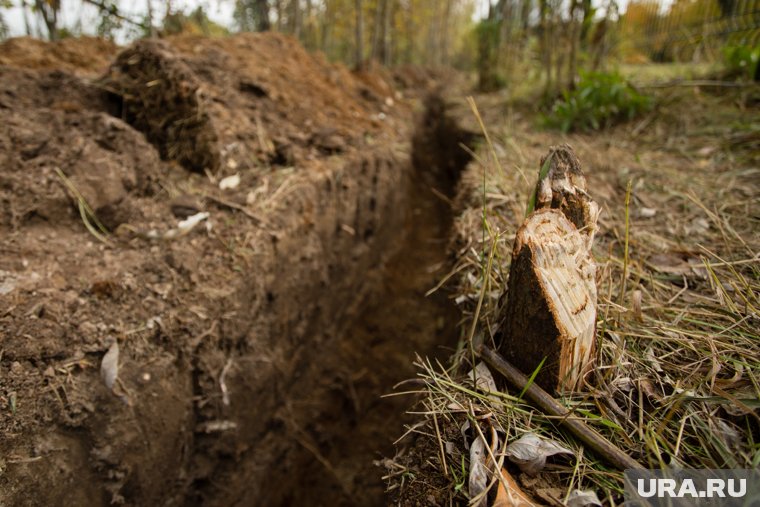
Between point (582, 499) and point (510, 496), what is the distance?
138mm

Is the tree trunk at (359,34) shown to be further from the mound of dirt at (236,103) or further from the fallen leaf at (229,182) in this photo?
the fallen leaf at (229,182)

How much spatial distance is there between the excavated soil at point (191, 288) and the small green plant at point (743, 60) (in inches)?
117

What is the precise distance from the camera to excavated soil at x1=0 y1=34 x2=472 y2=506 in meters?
1.41

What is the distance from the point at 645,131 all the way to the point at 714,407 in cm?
315

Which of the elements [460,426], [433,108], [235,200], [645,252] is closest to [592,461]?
[460,426]

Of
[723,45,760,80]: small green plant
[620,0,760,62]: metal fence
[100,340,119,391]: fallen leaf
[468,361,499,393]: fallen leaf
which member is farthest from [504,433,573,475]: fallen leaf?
[620,0,760,62]: metal fence

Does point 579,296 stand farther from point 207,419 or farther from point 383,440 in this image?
point 383,440

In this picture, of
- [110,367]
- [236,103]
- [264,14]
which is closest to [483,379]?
[110,367]

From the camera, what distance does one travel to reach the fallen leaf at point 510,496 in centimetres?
81

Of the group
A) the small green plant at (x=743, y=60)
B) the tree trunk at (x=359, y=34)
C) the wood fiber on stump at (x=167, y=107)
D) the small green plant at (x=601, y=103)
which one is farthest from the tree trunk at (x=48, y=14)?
the small green plant at (x=743, y=60)

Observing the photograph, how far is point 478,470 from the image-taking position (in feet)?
2.86

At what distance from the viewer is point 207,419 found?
1813mm

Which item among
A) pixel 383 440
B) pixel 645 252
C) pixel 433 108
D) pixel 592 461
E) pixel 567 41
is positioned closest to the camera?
pixel 592 461

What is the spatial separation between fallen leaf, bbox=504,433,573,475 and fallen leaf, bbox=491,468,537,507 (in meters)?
0.05
